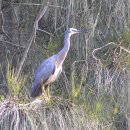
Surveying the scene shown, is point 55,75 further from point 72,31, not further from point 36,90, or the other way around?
point 72,31

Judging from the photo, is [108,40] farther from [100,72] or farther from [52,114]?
[52,114]

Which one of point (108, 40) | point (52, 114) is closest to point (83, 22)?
point (108, 40)

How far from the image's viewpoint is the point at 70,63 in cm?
439

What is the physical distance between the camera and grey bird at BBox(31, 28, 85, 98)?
4.14 m

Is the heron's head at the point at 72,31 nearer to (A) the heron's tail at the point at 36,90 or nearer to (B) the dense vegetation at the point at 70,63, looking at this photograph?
(B) the dense vegetation at the point at 70,63

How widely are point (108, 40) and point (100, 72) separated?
1.45ft

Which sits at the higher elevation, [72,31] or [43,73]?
[72,31]

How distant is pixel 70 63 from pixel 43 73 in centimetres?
26

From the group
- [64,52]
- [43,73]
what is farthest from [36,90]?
[64,52]

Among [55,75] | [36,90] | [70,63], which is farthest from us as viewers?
[70,63]

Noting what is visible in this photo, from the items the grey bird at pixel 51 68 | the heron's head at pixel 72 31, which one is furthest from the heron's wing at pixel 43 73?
the heron's head at pixel 72 31

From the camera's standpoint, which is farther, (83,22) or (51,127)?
(83,22)

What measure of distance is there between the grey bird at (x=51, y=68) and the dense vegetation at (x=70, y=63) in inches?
2.8

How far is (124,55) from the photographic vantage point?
3.88 metres
